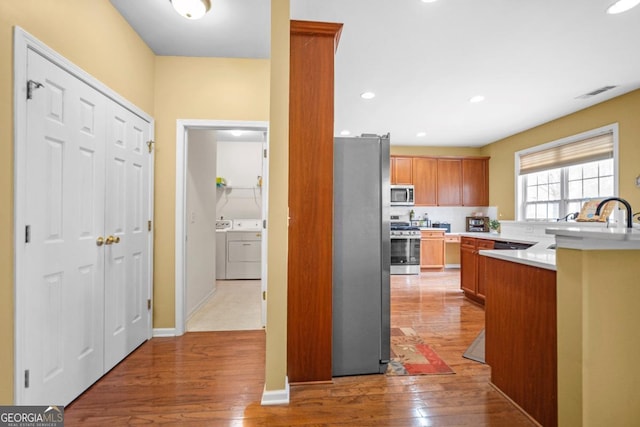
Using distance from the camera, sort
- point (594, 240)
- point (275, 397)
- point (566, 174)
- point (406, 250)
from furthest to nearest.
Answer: point (406, 250) < point (566, 174) < point (275, 397) < point (594, 240)

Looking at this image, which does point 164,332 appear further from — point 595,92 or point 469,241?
point 595,92

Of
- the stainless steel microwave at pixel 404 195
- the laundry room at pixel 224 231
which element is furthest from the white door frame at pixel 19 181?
the stainless steel microwave at pixel 404 195

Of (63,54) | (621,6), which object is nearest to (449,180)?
(621,6)

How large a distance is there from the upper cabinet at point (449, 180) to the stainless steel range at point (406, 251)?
3.06 ft

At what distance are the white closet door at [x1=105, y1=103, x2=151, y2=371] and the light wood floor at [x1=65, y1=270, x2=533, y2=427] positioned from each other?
0.23 meters

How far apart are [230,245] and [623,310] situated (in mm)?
4765

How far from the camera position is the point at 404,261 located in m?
5.36

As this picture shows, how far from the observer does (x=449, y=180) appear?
6000mm

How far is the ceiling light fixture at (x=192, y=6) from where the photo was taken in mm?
1818

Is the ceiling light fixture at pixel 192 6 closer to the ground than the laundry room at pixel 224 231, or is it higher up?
higher up

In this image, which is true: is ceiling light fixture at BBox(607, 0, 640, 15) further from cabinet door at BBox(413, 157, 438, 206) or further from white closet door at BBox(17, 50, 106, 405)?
cabinet door at BBox(413, 157, 438, 206)

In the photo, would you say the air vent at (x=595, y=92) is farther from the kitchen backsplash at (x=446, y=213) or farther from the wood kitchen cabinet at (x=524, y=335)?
the wood kitchen cabinet at (x=524, y=335)

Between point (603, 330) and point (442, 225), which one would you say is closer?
point (603, 330)

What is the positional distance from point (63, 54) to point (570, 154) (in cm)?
583
